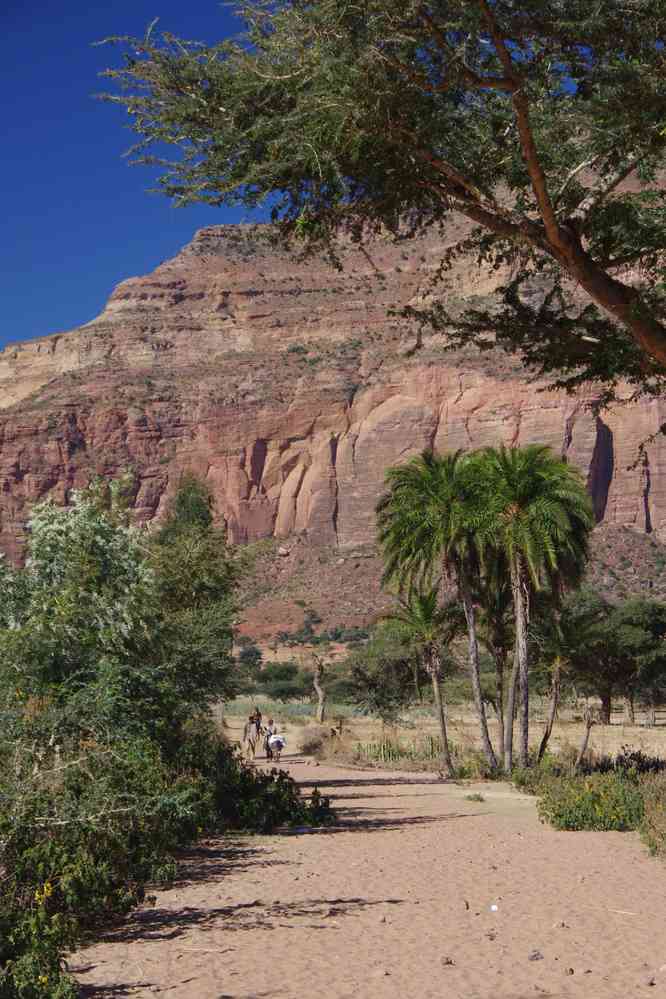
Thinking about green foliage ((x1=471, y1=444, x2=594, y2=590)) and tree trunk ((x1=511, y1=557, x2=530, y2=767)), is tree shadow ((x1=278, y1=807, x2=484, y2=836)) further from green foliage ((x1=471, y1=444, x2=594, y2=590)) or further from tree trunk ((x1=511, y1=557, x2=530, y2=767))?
green foliage ((x1=471, y1=444, x2=594, y2=590))

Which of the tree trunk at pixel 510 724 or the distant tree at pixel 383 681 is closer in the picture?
the tree trunk at pixel 510 724

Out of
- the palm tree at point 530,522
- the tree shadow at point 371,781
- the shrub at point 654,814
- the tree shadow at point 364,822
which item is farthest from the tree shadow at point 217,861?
the palm tree at point 530,522

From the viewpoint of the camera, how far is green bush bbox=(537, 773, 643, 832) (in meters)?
15.5

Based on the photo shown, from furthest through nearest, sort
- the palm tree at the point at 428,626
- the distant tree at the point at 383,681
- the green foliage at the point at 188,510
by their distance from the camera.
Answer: the distant tree at the point at 383,681 < the green foliage at the point at 188,510 < the palm tree at the point at 428,626

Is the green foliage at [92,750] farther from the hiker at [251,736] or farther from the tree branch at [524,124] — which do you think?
the hiker at [251,736]

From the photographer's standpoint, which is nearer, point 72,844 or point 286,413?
point 72,844

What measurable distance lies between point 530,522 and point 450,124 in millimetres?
15114

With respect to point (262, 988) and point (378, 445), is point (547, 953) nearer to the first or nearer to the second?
point (262, 988)

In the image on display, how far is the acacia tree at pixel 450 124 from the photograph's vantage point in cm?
761

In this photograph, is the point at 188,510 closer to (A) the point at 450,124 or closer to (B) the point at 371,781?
(B) the point at 371,781

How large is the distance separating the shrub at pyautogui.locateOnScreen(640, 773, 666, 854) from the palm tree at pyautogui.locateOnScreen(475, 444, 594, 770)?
6.10m

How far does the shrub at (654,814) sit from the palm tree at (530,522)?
20.0 feet

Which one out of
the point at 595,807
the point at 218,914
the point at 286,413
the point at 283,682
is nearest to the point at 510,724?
the point at 595,807

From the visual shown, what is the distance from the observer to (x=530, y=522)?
22.9 m
